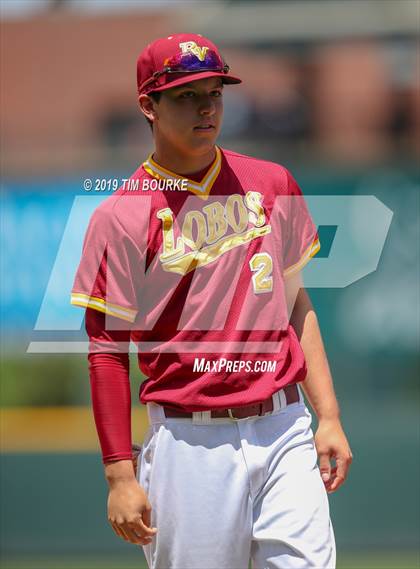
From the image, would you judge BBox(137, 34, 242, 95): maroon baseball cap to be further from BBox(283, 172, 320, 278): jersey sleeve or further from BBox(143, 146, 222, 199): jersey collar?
BBox(283, 172, 320, 278): jersey sleeve

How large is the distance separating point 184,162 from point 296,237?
0.36 m

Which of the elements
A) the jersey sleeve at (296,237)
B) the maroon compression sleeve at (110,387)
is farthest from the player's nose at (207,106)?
the maroon compression sleeve at (110,387)

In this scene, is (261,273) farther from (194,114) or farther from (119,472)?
(119,472)

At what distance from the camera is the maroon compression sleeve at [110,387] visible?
2.69 m

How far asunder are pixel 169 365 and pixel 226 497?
349 mm

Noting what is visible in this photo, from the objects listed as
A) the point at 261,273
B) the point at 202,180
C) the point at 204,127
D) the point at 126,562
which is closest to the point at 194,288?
the point at 261,273

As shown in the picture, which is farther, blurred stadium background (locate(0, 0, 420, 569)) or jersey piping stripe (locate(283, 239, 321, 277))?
blurred stadium background (locate(0, 0, 420, 569))

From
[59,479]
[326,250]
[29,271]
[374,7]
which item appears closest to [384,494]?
[326,250]

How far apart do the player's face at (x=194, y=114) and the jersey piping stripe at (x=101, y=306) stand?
439mm

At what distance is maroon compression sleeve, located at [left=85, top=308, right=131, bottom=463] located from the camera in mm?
2689

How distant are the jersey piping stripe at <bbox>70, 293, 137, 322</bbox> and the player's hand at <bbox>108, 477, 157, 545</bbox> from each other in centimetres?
40

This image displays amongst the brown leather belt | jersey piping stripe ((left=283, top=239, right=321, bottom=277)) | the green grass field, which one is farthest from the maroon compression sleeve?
the green grass field

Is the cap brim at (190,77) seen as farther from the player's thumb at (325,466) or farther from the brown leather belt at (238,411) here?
the player's thumb at (325,466)

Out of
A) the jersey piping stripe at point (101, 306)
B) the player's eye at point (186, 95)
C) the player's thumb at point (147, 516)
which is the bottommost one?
the player's thumb at point (147, 516)
